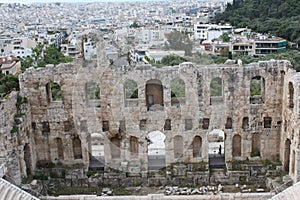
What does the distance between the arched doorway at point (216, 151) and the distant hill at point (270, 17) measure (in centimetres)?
3210

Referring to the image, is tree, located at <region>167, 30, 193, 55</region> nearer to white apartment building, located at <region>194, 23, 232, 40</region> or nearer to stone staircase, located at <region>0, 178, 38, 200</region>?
stone staircase, located at <region>0, 178, 38, 200</region>

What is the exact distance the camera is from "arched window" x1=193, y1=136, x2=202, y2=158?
2114 centimetres

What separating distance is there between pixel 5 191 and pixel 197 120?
9239mm

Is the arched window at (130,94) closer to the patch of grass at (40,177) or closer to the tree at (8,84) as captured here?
the patch of grass at (40,177)

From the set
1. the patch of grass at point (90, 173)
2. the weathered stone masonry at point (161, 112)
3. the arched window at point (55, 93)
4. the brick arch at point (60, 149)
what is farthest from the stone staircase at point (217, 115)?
the arched window at point (55, 93)

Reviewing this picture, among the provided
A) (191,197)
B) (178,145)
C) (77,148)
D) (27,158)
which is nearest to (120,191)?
(77,148)

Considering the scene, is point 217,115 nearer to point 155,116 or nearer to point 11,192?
point 155,116

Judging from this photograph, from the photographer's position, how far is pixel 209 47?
52312 mm

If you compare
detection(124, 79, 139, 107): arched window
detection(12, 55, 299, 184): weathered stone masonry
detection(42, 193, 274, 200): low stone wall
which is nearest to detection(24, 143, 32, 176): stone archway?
detection(12, 55, 299, 184): weathered stone masonry

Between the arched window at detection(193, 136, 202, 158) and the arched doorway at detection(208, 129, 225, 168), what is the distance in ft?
2.58

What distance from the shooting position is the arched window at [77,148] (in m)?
21.5

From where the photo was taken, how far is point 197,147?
838 inches

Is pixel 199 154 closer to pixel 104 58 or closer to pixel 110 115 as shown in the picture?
pixel 110 115

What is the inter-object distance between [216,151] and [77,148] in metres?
7.67
